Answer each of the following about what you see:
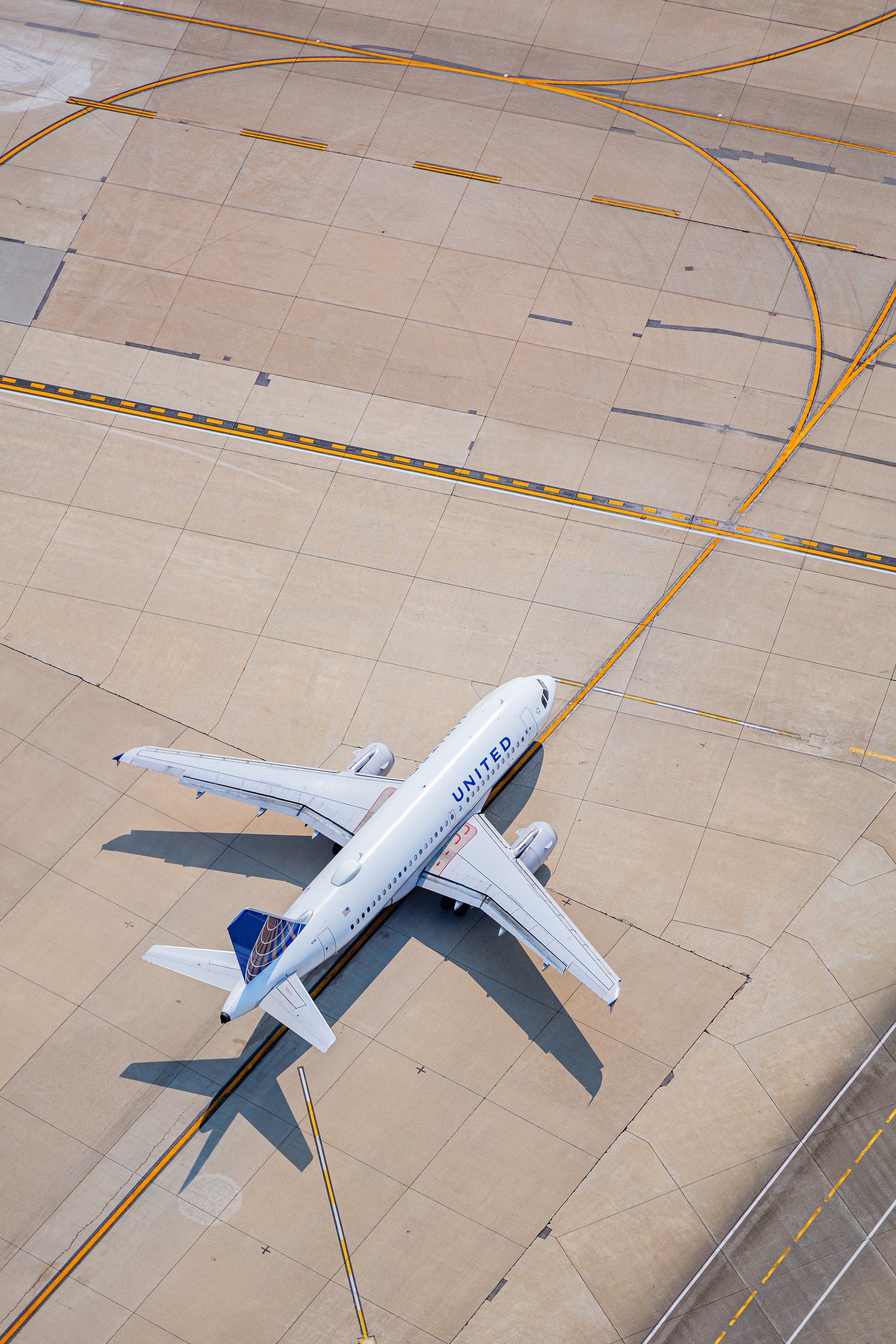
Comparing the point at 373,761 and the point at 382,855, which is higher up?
the point at 382,855

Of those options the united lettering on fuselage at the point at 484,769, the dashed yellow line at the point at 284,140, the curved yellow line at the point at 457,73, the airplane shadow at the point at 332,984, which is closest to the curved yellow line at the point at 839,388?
the curved yellow line at the point at 457,73

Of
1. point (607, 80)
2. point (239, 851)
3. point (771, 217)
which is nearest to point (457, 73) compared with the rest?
point (607, 80)

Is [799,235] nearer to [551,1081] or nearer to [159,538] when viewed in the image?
[159,538]

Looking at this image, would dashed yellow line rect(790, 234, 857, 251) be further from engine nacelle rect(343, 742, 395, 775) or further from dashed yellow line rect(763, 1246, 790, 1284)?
dashed yellow line rect(763, 1246, 790, 1284)

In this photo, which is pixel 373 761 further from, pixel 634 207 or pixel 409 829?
pixel 634 207

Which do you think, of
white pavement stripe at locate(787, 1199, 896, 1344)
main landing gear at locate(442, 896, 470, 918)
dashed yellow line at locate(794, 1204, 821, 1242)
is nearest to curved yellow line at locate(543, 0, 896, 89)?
main landing gear at locate(442, 896, 470, 918)

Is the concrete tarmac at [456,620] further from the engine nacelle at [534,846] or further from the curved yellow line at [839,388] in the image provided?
the engine nacelle at [534,846]

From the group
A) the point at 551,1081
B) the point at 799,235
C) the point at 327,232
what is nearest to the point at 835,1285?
the point at 551,1081
